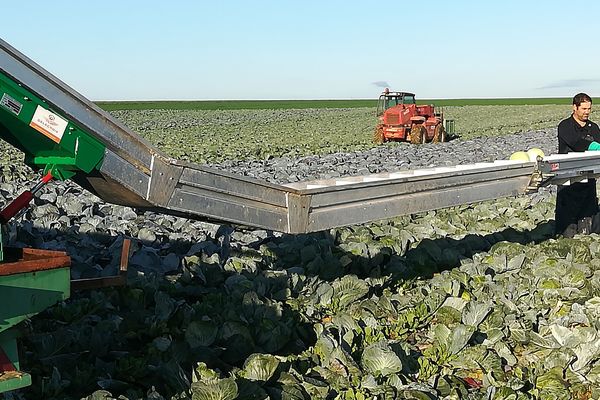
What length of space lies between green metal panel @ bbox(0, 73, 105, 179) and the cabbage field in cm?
72

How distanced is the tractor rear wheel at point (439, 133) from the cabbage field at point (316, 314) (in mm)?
16981

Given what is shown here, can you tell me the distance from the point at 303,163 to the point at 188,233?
28.4ft

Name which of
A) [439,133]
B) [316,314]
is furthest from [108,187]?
[439,133]

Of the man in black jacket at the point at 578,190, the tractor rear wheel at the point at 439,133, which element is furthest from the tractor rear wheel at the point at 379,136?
the man in black jacket at the point at 578,190

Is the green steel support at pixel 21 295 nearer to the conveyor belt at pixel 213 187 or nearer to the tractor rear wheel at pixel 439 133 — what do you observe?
the conveyor belt at pixel 213 187

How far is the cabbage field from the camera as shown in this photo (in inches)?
139

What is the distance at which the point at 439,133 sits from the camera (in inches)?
947

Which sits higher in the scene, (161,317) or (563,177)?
(563,177)

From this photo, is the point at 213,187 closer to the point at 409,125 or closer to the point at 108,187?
the point at 108,187

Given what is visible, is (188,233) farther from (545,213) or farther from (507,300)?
(545,213)

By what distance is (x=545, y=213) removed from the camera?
791cm

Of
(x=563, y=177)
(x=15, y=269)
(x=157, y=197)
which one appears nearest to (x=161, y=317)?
(x=157, y=197)

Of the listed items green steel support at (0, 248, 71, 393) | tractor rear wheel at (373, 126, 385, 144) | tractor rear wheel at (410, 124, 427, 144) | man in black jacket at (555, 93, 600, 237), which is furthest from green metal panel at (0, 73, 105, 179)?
tractor rear wheel at (373, 126, 385, 144)

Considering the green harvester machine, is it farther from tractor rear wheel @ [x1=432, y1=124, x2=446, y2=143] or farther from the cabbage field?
tractor rear wheel @ [x1=432, y1=124, x2=446, y2=143]
